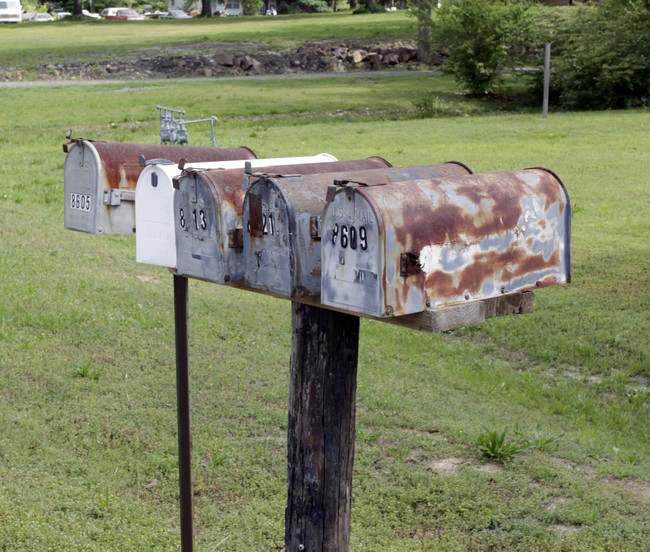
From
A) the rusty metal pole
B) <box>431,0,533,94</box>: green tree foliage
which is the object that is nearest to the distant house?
<box>431,0,533,94</box>: green tree foliage

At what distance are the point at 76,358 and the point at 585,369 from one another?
3.90m

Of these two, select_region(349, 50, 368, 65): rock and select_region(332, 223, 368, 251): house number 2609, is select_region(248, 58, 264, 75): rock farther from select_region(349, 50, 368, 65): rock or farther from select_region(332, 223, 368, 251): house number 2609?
select_region(332, 223, 368, 251): house number 2609

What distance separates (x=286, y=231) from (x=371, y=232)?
1.09 ft

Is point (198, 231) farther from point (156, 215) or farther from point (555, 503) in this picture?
point (555, 503)

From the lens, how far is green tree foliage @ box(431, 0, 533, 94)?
76.5 ft

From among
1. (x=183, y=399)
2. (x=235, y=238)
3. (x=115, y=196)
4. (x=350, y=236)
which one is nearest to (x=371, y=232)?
(x=350, y=236)

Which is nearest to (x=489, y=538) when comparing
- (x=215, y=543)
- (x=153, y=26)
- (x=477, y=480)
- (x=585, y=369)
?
(x=477, y=480)

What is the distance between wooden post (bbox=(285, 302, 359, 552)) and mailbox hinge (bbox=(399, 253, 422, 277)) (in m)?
0.53

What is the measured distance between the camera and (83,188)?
3391mm

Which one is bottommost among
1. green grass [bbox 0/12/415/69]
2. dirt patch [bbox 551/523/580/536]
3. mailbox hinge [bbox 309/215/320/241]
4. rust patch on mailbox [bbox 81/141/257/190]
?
dirt patch [bbox 551/523/580/536]

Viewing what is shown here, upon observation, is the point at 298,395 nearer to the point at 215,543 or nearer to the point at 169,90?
the point at 215,543

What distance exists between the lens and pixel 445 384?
596 cm

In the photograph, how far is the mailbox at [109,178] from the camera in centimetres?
329

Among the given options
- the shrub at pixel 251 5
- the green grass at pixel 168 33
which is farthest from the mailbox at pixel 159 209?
the shrub at pixel 251 5
